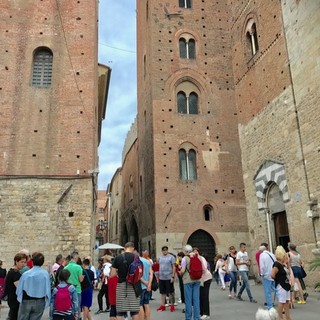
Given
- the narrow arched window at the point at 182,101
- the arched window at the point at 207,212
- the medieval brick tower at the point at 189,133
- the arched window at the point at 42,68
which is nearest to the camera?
the arched window at the point at 42,68

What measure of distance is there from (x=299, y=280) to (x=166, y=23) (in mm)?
17966

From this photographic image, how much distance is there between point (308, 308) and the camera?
7.91m

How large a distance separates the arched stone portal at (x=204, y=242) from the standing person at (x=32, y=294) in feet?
48.7

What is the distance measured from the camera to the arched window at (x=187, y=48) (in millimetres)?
22344

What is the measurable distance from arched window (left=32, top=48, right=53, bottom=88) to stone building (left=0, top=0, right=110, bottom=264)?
0.13 feet

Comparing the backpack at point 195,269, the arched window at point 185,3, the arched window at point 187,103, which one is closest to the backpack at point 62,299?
the backpack at point 195,269

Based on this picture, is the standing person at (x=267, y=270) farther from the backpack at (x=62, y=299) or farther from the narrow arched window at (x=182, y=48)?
the narrow arched window at (x=182, y=48)

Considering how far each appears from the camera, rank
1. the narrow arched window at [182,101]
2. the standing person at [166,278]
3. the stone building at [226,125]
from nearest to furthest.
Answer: the standing person at [166,278], the stone building at [226,125], the narrow arched window at [182,101]

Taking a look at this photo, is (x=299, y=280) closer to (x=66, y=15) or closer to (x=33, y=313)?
(x=33, y=313)

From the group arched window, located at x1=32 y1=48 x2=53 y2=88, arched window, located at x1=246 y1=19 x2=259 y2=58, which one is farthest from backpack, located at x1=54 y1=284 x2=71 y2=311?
arched window, located at x1=246 y1=19 x2=259 y2=58

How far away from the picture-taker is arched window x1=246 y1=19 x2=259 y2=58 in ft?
54.1

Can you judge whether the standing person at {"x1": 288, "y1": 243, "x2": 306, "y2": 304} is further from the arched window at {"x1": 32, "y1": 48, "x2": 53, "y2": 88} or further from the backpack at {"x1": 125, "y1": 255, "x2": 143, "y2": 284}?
the arched window at {"x1": 32, "y1": 48, "x2": 53, "y2": 88}

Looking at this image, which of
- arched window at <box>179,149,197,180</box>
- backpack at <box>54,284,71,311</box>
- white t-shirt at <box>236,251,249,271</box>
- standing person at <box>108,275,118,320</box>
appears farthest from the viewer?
arched window at <box>179,149,197,180</box>

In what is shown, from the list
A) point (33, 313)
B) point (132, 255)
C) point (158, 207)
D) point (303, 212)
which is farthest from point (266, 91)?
point (33, 313)
